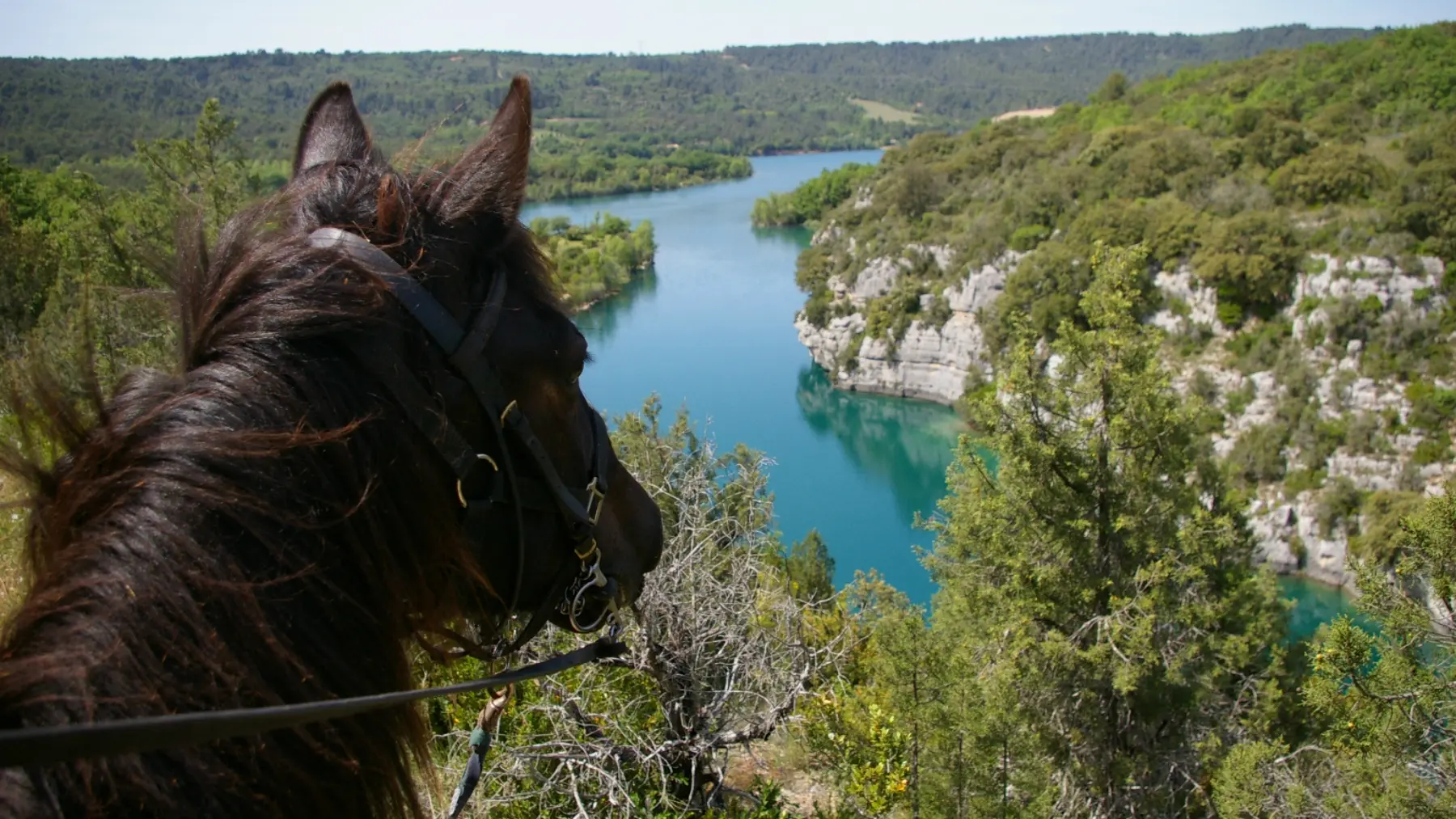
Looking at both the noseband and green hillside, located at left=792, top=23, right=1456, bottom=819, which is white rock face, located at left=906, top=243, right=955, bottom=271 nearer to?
green hillside, located at left=792, top=23, right=1456, bottom=819

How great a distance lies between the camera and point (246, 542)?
110cm

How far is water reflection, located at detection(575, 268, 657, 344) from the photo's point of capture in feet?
174

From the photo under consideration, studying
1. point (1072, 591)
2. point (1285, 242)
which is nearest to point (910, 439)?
point (1285, 242)

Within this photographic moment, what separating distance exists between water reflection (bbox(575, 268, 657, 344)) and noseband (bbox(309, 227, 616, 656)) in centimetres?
4889

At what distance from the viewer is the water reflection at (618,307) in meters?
52.9

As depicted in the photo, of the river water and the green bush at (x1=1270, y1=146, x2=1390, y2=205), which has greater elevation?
the green bush at (x1=1270, y1=146, x2=1390, y2=205)

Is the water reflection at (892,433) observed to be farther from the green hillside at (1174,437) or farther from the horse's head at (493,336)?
the horse's head at (493,336)

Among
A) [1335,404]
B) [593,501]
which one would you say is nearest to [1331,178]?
[1335,404]

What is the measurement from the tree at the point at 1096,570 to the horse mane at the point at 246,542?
348 inches

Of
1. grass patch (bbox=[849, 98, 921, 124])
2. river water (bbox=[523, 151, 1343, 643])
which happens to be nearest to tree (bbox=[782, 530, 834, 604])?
river water (bbox=[523, 151, 1343, 643])

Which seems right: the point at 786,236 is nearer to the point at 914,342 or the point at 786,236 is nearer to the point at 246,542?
the point at 914,342

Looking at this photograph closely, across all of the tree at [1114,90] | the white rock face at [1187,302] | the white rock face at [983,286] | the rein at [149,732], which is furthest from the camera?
the tree at [1114,90]

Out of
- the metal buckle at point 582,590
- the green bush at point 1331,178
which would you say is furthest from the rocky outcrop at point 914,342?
the metal buckle at point 582,590

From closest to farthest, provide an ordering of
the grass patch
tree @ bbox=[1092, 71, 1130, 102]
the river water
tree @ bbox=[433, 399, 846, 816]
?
tree @ bbox=[433, 399, 846, 816]
the river water
tree @ bbox=[1092, 71, 1130, 102]
the grass patch
